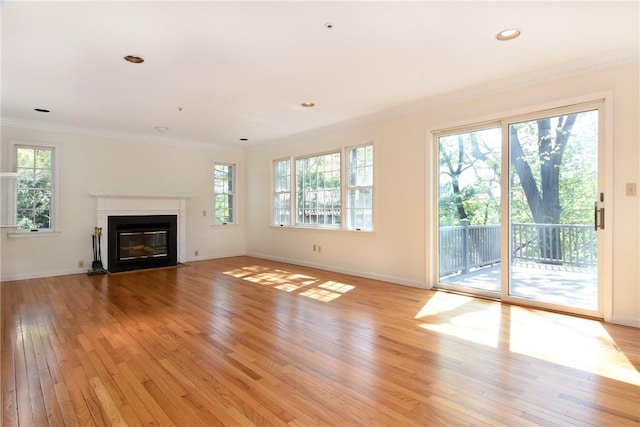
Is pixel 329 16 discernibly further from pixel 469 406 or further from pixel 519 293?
pixel 519 293

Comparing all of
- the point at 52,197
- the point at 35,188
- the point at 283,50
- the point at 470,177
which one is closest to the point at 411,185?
the point at 470,177

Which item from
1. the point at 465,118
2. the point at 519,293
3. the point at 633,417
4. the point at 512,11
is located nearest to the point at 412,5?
the point at 512,11

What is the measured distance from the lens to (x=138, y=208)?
6551mm

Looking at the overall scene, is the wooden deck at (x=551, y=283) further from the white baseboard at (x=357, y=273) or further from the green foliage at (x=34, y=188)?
the green foliage at (x=34, y=188)

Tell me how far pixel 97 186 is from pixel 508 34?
260 inches

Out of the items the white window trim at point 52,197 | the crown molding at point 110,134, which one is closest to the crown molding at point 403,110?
the crown molding at point 110,134

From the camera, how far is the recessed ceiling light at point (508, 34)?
2.85 meters

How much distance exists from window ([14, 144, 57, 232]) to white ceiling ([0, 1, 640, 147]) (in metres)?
0.94

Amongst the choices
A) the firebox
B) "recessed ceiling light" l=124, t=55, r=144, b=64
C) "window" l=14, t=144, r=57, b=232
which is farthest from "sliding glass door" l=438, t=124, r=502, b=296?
"window" l=14, t=144, r=57, b=232

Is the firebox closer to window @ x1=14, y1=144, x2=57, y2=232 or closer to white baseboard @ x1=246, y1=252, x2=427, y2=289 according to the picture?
window @ x1=14, y1=144, x2=57, y2=232

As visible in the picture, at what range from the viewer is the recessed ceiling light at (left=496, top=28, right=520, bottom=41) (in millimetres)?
2854

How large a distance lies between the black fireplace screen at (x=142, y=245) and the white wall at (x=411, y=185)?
6.44ft

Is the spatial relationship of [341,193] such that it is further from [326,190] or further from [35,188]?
[35,188]

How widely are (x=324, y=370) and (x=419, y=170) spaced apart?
325 cm
